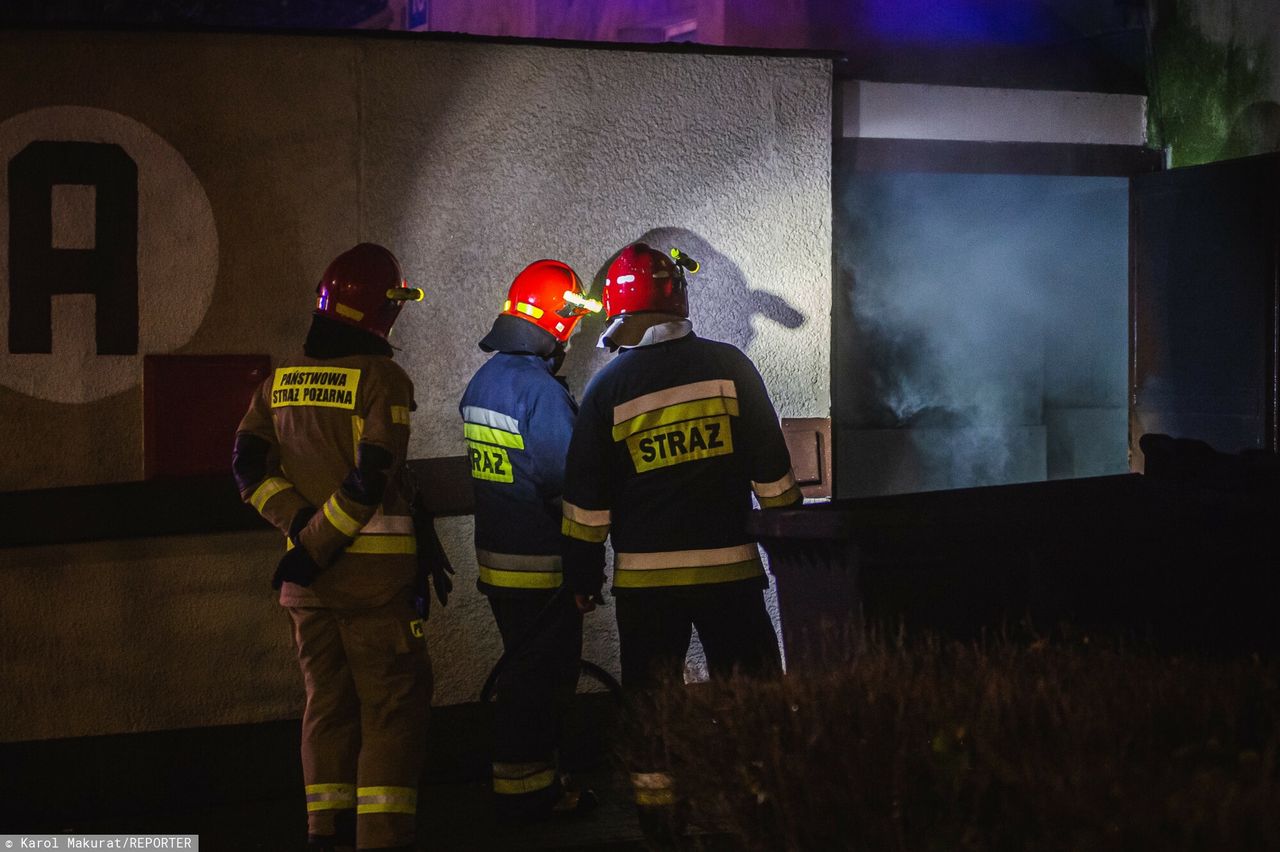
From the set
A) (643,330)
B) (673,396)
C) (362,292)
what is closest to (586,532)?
(673,396)

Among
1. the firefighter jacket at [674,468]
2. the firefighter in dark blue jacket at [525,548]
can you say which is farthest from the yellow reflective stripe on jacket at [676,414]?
the firefighter in dark blue jacket at [525,548]

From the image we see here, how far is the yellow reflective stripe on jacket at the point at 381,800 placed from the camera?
14.4ft

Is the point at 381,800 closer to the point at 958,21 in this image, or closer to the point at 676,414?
the point at 676,414

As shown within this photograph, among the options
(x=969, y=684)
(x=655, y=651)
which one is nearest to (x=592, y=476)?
(x=655, y=651)

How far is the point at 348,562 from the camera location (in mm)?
4500

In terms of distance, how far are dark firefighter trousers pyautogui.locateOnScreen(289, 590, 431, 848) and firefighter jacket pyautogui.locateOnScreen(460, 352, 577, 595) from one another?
619 millimetres

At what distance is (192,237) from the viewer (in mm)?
5500

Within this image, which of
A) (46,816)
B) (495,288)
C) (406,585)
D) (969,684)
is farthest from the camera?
(495,288)

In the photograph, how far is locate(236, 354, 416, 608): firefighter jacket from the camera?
14.5 ft

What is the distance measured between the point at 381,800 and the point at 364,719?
0.28m

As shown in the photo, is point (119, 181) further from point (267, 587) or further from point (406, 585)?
point (406, 585)

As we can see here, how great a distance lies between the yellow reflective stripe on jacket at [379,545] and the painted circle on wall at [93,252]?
1.47 meters

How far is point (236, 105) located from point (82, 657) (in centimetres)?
235

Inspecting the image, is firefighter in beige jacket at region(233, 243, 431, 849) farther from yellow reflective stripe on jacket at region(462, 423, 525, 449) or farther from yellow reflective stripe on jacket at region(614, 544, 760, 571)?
yellow reflective stripe on jacket at region(614, 544, 760, 571)
